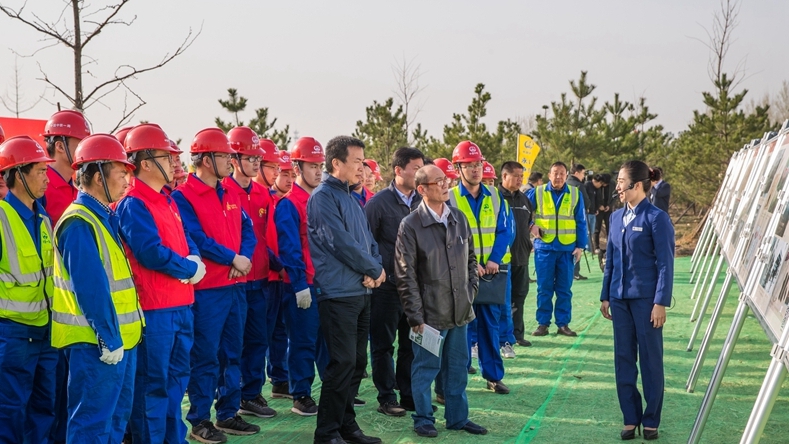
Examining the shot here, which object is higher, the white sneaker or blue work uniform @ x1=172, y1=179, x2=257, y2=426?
blue work uniform @ x1=172, y1=179, x2=257, y2=426

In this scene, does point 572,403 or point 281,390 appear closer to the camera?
point 572,403

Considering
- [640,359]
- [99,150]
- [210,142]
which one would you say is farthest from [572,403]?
[99,150]

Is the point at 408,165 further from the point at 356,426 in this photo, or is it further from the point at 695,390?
the point at 695,390

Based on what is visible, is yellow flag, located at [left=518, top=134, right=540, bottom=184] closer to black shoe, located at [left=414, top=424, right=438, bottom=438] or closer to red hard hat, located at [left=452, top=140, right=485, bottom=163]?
red hard hat, located at [left=452, top=140, right=485, bottom=163]

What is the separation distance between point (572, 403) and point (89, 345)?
13.9 ft

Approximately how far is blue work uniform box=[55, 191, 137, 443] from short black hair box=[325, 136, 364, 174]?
194 cm

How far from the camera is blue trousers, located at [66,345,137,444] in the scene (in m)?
4.08

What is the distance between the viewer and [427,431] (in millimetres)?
5762

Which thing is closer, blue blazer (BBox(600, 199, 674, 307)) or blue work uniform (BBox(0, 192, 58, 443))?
blue work uniform (BBox(0, 192, 58, 443))

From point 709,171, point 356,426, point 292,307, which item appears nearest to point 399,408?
point 356,426

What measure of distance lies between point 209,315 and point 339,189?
4.46 ft

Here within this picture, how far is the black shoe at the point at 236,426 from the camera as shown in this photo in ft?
19.1

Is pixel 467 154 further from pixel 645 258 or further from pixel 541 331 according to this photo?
pixel 541 331

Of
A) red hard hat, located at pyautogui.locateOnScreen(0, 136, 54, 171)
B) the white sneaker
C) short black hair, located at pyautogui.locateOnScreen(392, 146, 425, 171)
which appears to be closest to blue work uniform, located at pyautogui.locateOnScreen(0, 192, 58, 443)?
red hard hat, located at pyautogui.locateOnScreen(0, 136, 54, 171)
